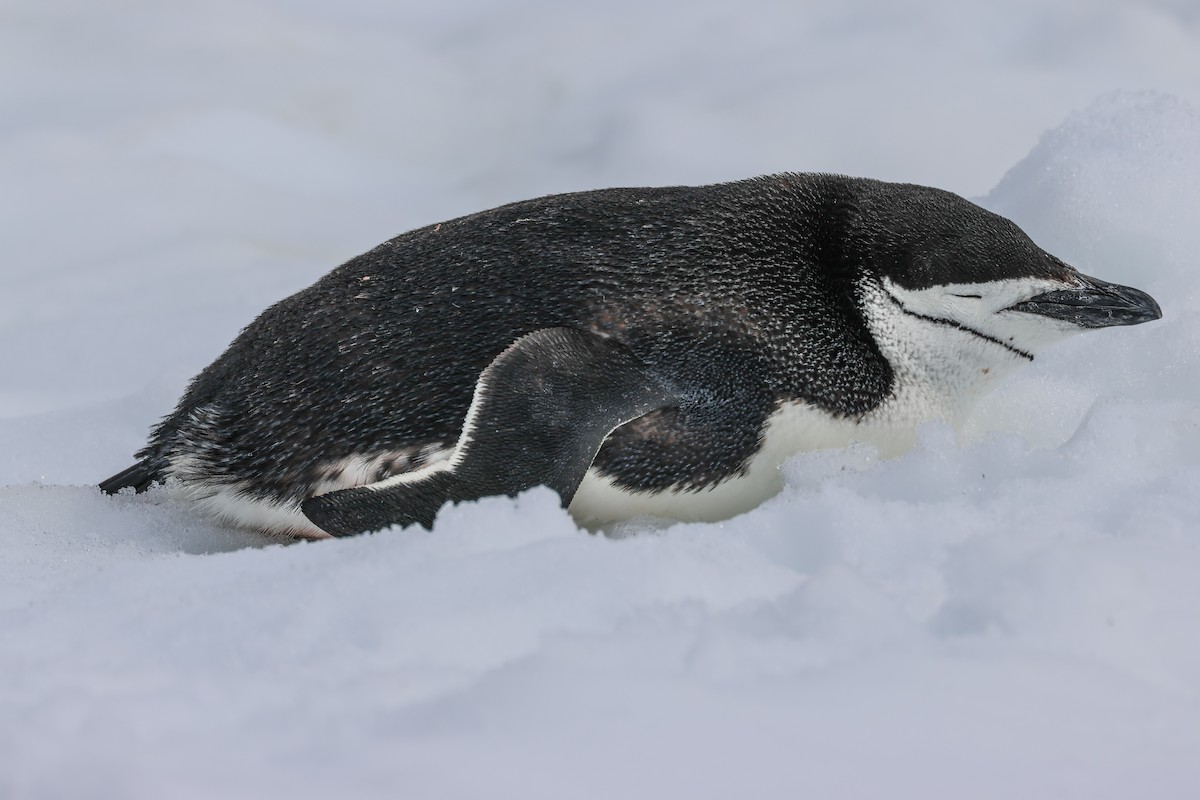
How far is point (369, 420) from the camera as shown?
2082 millimetres

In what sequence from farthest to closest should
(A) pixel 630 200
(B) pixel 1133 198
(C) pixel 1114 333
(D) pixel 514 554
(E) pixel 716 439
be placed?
(B) pixel 1133 198 → (C) pixel 1114 333 → (A) pixel 630 200 → (E) pixel 716 439 → (D) pixel 514 554

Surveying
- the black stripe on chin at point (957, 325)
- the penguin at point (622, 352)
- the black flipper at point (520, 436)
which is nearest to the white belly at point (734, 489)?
the penguin at point (622, 352)

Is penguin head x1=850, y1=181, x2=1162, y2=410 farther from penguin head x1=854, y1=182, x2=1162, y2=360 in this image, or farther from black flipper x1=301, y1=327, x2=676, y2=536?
black flipper x1=301, y1=327, x2=676, y2=536

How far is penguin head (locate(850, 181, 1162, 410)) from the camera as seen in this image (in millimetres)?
2246

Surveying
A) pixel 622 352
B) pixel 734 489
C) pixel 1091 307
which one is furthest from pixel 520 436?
pixel 1091 307

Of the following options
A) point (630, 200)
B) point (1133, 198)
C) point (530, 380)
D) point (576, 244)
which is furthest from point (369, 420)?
point (1133, 198)

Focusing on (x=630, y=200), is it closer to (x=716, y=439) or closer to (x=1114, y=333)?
(x=716, y=439)

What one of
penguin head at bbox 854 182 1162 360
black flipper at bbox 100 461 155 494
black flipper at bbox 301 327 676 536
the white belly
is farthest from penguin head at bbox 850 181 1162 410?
black flipper at bbox 100 461 155 494

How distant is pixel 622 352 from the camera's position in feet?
6.75

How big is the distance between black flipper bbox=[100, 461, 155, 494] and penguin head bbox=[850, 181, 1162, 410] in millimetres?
1274

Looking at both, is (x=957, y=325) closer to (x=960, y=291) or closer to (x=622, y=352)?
(x=960, y=291)

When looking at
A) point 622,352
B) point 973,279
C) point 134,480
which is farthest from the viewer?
point 134,480

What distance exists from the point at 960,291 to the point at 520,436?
2.67ft

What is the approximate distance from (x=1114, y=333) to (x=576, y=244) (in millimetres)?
1228
